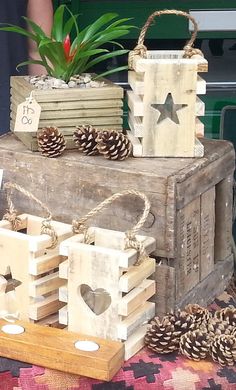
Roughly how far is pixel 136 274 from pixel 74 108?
480mm

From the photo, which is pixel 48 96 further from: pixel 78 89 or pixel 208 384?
pixel 208 384

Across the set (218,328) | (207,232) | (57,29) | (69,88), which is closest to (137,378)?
(218,328)

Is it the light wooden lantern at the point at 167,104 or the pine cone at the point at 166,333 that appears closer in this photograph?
the pine cone at the point at 166,333

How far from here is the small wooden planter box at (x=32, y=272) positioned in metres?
1.54

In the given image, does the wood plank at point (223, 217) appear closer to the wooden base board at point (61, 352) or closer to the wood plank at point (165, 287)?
the wood plank at point (165, 287)

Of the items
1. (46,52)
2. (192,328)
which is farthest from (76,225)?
(46,52)

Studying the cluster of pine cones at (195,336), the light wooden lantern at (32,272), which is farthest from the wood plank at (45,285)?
the cluster of pine cones at (195,336)

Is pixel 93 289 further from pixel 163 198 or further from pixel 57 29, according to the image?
pixel 57 29

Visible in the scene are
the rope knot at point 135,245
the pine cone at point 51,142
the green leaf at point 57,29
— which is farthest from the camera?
the green leaf at point 57,29

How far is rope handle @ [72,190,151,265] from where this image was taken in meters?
1.51

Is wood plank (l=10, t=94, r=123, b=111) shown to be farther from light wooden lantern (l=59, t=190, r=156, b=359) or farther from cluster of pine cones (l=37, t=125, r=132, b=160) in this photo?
light wooden lantern (l=59, t=190, r=156, b=359)

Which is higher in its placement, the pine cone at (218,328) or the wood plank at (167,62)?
the wood plank at (167,62)

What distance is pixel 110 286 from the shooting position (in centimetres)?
148

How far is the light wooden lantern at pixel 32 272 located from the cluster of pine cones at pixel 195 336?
211 mm
